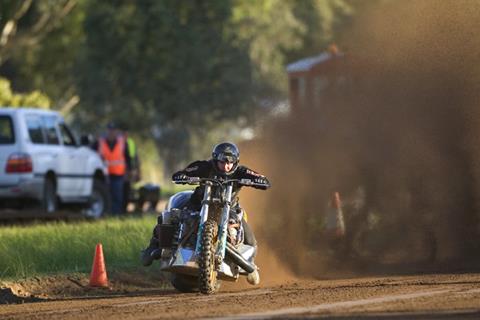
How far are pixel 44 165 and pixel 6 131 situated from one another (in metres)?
1.13

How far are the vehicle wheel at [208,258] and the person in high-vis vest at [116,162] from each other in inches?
621

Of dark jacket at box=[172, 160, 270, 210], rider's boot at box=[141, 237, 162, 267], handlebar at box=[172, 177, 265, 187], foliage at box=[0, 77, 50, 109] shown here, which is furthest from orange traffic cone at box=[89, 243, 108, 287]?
foliage at box=[0, 77, 50, 109]

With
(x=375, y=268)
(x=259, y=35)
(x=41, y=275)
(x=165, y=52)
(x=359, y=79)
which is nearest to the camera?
(x=41, y=275)

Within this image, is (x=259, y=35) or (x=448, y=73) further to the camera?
(x=259, y=35)

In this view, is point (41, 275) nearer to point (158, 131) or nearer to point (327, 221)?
point (327, 221)

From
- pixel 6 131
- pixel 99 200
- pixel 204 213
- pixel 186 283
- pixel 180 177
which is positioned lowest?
pixel 186 283

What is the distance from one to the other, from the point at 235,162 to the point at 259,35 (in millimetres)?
46934

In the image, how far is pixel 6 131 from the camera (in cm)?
2741

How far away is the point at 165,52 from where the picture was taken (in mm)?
58250

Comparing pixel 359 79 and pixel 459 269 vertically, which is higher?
pixel 359 79

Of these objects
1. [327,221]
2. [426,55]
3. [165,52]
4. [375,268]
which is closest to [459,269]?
[375,268]

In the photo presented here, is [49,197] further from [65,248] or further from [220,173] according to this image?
[220,173]

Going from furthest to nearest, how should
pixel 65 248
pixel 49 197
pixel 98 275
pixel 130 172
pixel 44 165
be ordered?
1. pixel 130 172
2. pixel 49 197
3. pixel 44 165
4. pixel 65 248
5. pixel 98 275

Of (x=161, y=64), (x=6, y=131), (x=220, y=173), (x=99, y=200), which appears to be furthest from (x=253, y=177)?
(x=161, y=64)
